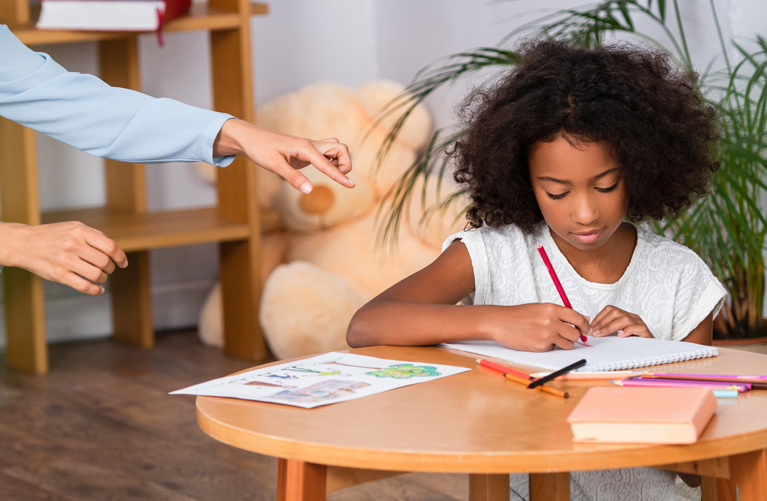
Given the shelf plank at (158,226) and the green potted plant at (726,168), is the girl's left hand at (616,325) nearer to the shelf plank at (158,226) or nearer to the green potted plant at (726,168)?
the green potted plant at (726,168)

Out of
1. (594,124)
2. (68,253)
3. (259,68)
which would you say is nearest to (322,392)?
(68,253)

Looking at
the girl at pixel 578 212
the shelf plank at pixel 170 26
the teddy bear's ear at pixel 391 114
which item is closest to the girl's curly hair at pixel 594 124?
the girl at pixel 578 212

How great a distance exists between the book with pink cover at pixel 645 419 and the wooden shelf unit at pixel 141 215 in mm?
1846

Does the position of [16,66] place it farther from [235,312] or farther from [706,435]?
[235,312]

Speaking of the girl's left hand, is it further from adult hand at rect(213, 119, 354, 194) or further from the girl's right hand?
adult hand at rect(213, 119, 354, 194)

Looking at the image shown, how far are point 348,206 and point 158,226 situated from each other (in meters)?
0.56

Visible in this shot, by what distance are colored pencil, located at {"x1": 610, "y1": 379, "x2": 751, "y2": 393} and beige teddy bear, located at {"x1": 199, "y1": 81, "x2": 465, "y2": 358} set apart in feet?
5.98

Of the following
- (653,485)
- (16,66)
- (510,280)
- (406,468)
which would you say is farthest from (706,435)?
(16,66)

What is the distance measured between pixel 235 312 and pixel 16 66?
1614mm

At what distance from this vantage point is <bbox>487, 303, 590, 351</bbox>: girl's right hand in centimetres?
96

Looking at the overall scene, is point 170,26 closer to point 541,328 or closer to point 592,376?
point 541,328

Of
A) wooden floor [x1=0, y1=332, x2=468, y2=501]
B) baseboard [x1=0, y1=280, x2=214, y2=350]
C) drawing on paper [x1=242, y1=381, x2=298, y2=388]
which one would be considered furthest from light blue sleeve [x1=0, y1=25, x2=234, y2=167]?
baseboard [x1=0, y1=280, x2=214, y2=350]

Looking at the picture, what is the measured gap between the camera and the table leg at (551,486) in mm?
917

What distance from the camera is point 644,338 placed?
102 centimetres
